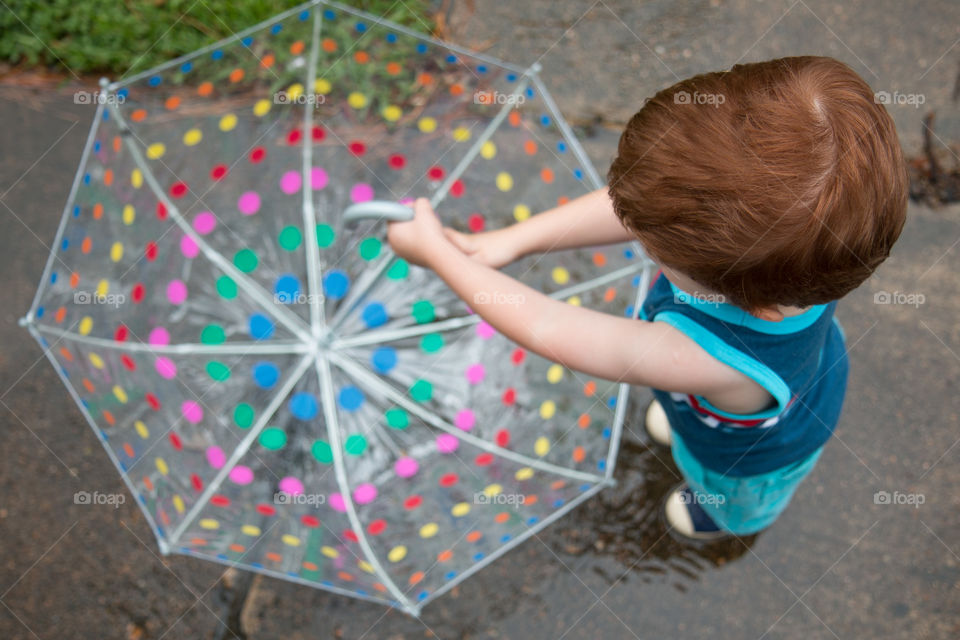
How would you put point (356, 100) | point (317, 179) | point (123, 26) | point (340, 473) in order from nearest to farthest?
point (340, 473)
point (317, 179)
point (356, 100)
point (123, 26)

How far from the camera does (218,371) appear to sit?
1.66 meters

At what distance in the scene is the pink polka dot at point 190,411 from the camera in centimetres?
162

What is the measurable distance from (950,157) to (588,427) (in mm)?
1724

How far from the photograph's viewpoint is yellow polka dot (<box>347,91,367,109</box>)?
→ 1.82 m

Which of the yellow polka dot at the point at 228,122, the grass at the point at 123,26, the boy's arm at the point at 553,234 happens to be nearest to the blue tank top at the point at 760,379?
the boy's arm at the point at 553,234

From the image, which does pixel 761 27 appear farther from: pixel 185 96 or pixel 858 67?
pixel 185 96

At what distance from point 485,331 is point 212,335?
64cm

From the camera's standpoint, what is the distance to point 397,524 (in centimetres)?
168

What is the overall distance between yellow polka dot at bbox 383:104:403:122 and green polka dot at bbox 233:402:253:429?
31.7 inches

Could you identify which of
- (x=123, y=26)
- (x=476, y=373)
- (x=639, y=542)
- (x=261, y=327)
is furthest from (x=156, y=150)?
(x=639, y=542)

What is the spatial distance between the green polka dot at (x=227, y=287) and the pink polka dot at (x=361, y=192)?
0.35m

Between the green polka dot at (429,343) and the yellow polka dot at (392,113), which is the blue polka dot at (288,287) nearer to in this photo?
the green polka dot at (429,343)

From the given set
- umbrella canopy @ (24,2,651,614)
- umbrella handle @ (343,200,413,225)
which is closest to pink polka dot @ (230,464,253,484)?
umbrella canopy @ (24,2,651,614)

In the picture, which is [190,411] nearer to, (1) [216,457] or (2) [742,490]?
(1) [216,457]
